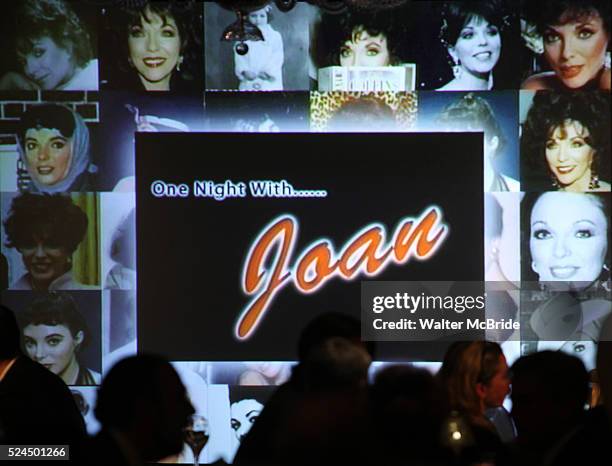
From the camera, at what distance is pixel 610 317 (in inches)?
260

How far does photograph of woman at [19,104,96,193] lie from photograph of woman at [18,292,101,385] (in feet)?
2.01

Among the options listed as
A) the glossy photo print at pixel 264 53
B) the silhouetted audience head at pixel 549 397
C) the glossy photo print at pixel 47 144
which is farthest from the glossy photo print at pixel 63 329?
the silhouetted audience head at pixel 549 397

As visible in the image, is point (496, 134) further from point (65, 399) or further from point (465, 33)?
point (65, 399)

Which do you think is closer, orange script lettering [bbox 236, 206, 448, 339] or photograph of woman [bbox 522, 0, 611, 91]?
photograph of woman [bbox 522, 0, 611, 91]

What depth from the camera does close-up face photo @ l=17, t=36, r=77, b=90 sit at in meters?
6.76

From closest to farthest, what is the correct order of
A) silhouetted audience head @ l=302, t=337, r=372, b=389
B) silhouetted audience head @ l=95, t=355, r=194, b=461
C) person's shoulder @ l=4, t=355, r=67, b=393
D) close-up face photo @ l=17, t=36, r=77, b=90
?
silhouetted audience head @ l=95, t=355, r=194, b=461, silhouetted audience head @ l=302, t=337, r=372, b=389, person's shoulder @ l=4, t=355, r=67, b=393, close-up face photo @ l=17, t=36, r=77, b=90

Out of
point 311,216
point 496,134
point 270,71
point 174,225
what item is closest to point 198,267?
point 174,225

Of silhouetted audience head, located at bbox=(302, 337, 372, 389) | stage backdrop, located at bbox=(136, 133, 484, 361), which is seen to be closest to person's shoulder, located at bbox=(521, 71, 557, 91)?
stage backdrop, located at bbox=(136, 133, 484, 361)

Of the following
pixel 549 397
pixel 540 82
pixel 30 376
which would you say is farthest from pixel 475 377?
pixel 540 82

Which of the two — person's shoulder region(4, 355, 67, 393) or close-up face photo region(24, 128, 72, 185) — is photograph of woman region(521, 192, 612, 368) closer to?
close-up face photo region(24, 128, 72, 185)

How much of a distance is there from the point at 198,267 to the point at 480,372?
2.79 m

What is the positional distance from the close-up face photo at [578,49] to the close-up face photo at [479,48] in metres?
0.28

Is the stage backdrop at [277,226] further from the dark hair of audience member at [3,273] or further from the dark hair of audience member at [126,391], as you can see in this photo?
the dark hair of audience member at [126,391]

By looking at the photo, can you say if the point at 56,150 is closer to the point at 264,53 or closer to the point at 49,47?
the point at 49,47
